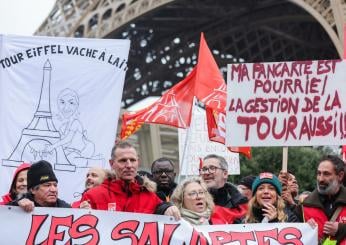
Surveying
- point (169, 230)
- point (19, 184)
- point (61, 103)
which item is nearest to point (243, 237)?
point (169, 230)

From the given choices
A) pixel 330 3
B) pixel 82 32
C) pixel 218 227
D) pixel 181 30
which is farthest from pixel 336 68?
pixel 181 30

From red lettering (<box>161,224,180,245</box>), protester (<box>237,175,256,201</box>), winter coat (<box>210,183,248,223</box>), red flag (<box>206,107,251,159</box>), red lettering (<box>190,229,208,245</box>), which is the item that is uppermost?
red flag (<box>206,107,251,159</box>)

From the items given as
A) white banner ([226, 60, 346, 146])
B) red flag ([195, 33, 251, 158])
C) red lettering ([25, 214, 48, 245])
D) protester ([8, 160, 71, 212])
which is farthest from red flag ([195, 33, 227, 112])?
red lettering ([25, 214, 48, 245])

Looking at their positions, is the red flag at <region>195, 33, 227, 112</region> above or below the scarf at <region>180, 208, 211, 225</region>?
above

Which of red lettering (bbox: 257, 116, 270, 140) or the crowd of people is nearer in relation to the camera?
the crowd of people

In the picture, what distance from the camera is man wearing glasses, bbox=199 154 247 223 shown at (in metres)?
7.00

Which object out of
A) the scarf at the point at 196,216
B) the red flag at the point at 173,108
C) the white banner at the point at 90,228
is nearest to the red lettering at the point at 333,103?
the scarf at the point at 196,216

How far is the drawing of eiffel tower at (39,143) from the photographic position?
7.66 meters

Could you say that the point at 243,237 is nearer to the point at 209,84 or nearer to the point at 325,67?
the point at 325,67

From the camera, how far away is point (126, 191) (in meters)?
5.75

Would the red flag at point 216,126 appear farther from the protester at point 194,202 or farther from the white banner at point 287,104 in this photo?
the protester at point 194,202

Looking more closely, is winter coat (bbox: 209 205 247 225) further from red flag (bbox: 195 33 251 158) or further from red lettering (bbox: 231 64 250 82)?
red flag (bbox: 195 33 251 158)

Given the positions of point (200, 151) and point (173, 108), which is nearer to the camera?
point (173, 108)

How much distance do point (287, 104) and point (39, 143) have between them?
2.06 meters
